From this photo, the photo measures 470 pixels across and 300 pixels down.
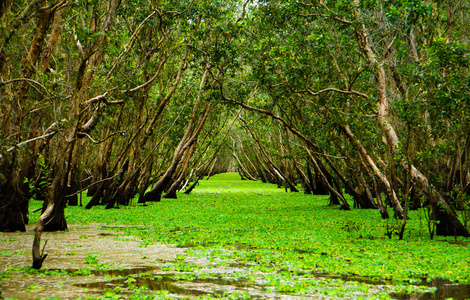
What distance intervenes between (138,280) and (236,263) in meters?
1.84

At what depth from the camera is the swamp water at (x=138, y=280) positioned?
17.6ft

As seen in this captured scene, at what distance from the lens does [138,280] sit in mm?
6070

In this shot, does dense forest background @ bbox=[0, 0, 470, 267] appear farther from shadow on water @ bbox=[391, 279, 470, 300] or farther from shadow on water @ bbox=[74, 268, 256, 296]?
shadow on water @ bbox=[391, 279, 470, 300]

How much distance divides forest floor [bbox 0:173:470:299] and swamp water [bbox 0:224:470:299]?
0.01 meters

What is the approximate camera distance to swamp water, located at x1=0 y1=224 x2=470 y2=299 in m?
5.37

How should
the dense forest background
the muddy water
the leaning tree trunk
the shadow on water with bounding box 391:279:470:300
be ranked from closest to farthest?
the shadow on water with bounding box 391:279:470:300 < the muddy water < the dense forest background < the leaning tree trunk

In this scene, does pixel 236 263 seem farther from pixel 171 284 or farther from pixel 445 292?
pixel 445 292

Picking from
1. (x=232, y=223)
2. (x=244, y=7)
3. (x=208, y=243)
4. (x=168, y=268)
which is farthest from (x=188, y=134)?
(x=168, y=268)

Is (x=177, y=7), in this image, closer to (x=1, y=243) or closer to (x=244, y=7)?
(x=244, y=7)

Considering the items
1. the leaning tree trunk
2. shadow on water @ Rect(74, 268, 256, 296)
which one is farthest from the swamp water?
the leaning tree trunk

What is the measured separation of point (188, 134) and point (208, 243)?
1263 cm

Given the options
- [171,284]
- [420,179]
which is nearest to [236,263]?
[171,284]

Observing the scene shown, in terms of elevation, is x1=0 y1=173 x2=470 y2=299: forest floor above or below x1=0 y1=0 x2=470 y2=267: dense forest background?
below

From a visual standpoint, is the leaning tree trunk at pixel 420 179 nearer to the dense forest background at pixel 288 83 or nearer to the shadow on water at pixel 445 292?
the dense forest background at pixel 288 83
